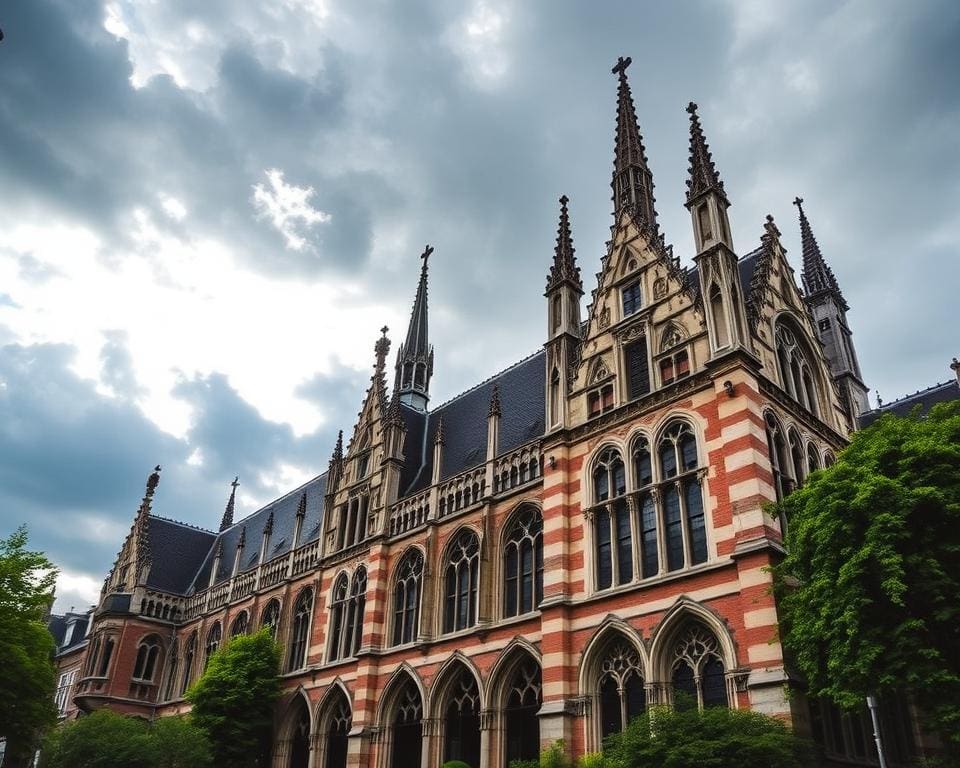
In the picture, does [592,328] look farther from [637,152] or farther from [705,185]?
[637,152]

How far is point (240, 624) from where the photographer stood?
44.4m

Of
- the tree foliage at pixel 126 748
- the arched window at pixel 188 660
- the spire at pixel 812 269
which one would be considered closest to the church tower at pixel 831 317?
the spire at pixel 812 269

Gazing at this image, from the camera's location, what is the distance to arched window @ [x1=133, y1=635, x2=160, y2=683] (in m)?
48.6

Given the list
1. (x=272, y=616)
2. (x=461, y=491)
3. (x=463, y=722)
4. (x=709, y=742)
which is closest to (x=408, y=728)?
(x=463, y=722)

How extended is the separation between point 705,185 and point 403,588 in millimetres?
19810

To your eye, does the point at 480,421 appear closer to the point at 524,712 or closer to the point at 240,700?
the point at 524,712

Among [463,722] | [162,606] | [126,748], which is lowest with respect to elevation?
[126,748]

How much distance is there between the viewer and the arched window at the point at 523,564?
28750 mm

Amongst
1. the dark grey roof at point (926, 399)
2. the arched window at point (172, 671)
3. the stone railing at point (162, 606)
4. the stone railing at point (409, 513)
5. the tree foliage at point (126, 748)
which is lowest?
the tree foliage at point (126, 748)

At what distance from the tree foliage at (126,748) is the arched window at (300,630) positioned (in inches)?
227

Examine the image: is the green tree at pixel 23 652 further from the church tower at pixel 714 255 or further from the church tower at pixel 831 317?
the church tower at pixel 831 317

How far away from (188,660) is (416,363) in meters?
21.7

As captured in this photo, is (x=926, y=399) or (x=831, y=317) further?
(x=831, y=317)

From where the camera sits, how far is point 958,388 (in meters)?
34.0
